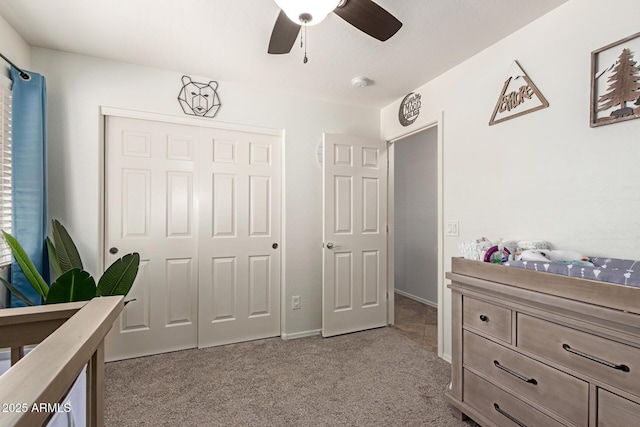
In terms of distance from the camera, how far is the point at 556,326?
1272 mm

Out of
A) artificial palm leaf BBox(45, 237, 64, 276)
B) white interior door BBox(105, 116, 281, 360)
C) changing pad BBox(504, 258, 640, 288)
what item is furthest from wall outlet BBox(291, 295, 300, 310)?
changing pad BBox(504, 258, 640, 288)

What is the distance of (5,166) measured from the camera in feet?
6.29

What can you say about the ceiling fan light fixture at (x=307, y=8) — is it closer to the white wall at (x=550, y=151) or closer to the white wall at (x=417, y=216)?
the white wall at (x=550, y=151)

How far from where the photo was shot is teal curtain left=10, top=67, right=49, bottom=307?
191 cm

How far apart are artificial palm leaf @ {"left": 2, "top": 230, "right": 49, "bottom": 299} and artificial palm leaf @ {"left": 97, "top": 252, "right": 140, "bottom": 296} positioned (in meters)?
0.30

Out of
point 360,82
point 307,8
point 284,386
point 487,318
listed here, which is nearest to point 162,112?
point 360,82

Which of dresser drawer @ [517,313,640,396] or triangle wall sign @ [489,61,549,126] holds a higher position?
triangle wall sign @ [489,61,549,126]

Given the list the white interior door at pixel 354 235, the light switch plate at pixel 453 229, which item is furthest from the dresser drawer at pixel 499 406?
the white interior door at pixel 354 235

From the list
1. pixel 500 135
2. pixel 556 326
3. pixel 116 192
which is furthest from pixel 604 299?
pixel 116 192

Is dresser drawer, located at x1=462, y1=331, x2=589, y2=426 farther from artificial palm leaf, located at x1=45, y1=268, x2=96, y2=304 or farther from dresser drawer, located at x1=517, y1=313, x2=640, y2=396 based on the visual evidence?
artificial palm leaf, located at x1=45, y1=268, x2=96, y2=304

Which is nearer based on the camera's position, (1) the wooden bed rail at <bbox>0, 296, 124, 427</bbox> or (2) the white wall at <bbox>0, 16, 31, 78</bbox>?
(1) the wooden bed rail at <bbox>0, 296, 124, 427</bbox>

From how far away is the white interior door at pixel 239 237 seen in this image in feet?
8.89

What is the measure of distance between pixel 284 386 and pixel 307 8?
2.22 meters

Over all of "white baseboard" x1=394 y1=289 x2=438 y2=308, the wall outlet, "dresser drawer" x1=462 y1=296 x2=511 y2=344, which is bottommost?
"white baseboard" x1=394 y1=289 x2=438 y2=308
